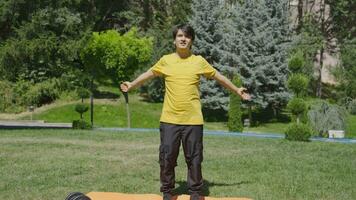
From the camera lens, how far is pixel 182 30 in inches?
223

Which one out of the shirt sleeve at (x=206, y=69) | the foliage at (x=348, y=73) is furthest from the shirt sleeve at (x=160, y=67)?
the foliage at (x=348, y=73)

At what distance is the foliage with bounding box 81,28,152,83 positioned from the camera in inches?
1001

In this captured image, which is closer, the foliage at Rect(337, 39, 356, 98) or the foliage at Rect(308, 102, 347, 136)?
the foliage at Rect(308, 102, 347, 136)

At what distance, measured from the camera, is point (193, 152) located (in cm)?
563

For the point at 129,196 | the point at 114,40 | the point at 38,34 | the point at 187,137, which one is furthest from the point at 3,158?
the point at 38,34

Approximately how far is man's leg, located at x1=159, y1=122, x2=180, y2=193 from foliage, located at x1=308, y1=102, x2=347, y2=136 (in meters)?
16.8

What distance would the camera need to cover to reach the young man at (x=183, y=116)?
561 centimetres

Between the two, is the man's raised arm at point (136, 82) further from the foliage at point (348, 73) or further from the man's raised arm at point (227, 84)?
the foliage at point (348, 73)

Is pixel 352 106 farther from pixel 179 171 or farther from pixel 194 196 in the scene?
pixel 194 196

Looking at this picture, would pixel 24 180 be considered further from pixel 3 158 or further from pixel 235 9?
pixel 235 9

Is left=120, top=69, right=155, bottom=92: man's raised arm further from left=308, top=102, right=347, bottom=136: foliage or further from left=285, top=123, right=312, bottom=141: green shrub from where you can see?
left=308, top=102, right=347, bottom=136: foliage

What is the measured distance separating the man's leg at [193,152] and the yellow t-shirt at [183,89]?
9cm

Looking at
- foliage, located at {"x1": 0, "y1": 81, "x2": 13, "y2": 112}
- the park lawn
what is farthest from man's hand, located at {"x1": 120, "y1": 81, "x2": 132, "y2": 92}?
foliage, located at {"x1": 0, "y1": 81, "x2": 13, "y2": 112}

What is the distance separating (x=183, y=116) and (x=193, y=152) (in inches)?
15.5
